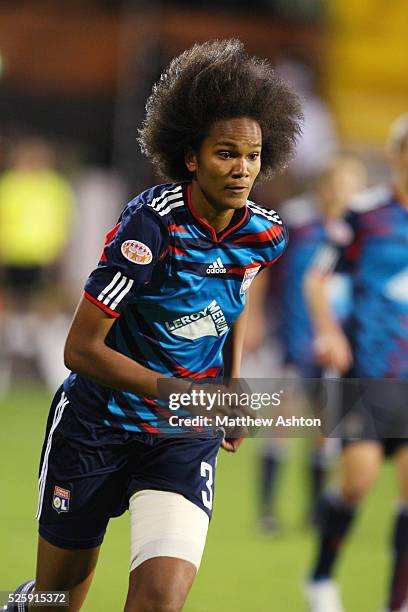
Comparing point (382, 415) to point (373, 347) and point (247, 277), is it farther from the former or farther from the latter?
point (247, 277)

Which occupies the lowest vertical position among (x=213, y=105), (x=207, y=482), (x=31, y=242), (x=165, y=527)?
(x=165, y=527)

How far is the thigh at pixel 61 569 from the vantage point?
4117 mm

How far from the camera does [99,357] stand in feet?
12.4

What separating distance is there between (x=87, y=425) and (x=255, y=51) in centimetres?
1255

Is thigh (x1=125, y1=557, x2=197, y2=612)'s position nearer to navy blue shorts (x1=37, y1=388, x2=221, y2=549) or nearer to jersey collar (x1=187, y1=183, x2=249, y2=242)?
navy blue shorts (x1=37, y1=388, x2=221, y2=549)

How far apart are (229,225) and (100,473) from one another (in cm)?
91

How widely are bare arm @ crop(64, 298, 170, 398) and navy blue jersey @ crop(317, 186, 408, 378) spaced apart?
2.36 meters

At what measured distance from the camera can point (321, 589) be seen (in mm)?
5746

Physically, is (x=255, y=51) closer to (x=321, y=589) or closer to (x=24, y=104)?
(x=24, y=104)

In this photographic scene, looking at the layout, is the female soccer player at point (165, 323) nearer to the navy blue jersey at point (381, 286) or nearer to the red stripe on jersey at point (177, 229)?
the red stripe on jersey at point (177, 229)

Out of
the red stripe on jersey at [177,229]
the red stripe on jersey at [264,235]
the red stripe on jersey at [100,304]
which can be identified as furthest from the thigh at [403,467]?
the red stripe on jersey at [100,304]

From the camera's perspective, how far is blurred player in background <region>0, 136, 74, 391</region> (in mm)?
14438

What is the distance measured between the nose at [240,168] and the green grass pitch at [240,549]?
2.61 meters

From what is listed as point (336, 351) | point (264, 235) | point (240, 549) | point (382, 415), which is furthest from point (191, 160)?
point (240, 549)
